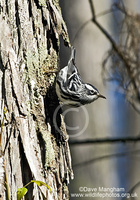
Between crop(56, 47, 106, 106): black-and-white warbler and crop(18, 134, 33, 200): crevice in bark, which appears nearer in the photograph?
crop(18, 134, 33, 200): crevice in bark

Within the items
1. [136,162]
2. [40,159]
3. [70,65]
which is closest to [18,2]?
[70,65]

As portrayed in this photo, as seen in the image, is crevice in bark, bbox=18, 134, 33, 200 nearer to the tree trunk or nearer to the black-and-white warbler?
the tree trunk

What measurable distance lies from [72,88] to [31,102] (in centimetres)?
55

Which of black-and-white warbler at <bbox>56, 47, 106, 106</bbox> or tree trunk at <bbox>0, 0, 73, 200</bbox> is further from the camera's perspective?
black-and-white warbler at <bbox>56, 47, 106, 106</bbox>

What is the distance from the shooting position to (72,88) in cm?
254

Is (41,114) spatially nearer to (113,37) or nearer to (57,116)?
(57,116)

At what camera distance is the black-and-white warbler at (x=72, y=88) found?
2.34 meters

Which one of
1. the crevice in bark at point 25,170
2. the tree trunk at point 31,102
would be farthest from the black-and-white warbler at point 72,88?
the crevice in bark at point 25,170

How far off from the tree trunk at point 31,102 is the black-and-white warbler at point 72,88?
Answer: 6cm

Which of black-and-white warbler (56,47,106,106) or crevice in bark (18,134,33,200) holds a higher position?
black-and-white warbler (56,47,106,106)

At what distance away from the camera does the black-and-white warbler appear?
7.66 feet

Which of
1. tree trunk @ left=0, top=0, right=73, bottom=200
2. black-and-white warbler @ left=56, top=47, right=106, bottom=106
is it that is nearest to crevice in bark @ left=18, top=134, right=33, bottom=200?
tree trunk @ left=0, top=0, right=73, bottom=200

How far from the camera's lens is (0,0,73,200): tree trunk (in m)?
1.88

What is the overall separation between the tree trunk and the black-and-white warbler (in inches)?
2.2
